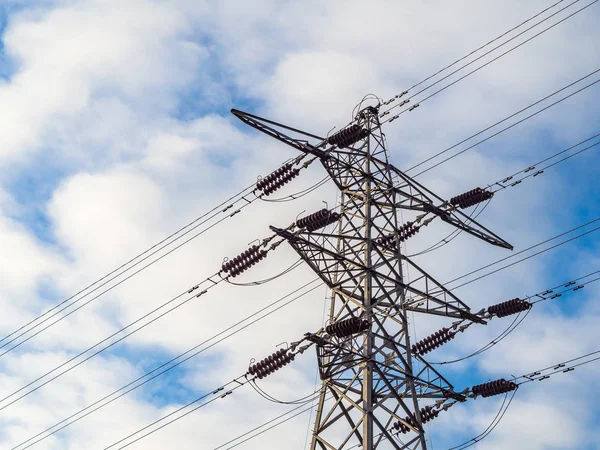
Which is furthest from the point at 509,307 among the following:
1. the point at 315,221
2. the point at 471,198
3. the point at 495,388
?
the point at 315,221

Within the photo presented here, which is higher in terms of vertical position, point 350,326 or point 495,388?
point 350,326

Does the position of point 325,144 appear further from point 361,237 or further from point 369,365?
point 369,365

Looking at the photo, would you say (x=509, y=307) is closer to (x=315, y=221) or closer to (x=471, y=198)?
(x=471, y=198)

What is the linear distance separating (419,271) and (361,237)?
6.85 ft

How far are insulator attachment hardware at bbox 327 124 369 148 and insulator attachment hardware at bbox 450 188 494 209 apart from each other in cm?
390

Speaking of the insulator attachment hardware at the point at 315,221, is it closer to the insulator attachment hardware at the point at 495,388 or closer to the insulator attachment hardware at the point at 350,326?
the insulator attachment hardware at the point at 350,326

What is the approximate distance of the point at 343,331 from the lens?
20938mm

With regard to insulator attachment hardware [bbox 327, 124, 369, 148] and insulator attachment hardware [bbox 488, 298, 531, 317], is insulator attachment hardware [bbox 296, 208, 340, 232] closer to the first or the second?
insulator attachment hardware [bbox 327, 124, 369, 148]

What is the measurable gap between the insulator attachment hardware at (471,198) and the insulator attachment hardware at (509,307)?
13.0ft

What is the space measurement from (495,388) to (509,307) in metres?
2.52

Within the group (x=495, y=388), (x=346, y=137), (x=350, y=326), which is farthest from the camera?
(x=346, y=137)

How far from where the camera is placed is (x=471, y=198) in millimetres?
25953

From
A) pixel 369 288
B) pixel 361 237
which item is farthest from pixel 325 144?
pixel 369 288

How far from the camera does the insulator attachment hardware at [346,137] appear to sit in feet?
84.2
